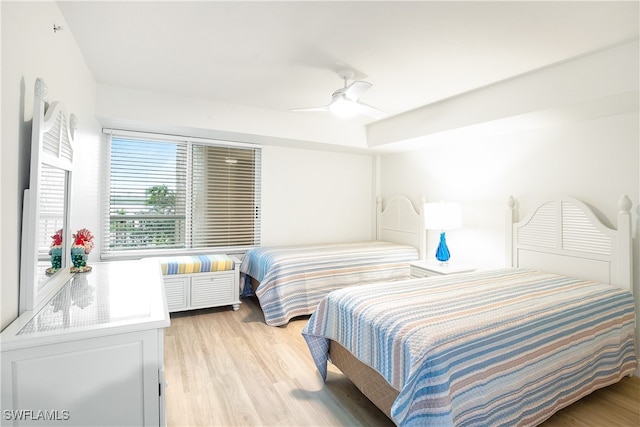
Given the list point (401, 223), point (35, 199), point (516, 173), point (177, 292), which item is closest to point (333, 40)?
point (35, 199)

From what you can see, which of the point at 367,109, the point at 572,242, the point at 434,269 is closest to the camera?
the point at 572,242

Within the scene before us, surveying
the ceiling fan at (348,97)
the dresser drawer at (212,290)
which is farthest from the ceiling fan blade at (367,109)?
the dresser drawer at (212,290)

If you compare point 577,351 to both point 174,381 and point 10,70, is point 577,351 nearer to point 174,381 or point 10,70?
point 174,381

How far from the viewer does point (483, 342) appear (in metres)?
1.59

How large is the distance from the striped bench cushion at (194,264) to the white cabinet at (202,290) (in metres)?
0.05

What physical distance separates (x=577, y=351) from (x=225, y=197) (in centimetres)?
367

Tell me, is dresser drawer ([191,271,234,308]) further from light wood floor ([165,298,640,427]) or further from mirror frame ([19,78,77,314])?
mirror frame ([19,78,77,314])

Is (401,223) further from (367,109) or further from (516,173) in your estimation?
(367,109)

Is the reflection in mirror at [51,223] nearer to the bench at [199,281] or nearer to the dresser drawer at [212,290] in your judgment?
the bench at [199,281]

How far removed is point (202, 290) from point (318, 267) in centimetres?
128

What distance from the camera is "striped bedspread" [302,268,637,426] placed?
1.46m

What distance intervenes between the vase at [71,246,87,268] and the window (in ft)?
5.16

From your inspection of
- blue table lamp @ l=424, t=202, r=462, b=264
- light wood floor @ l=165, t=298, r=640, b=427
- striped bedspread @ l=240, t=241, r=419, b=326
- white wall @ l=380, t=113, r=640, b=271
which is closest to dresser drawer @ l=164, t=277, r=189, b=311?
light wood floor @ l=165, t=298, r=640, b=427

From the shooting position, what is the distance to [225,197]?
414 cm
